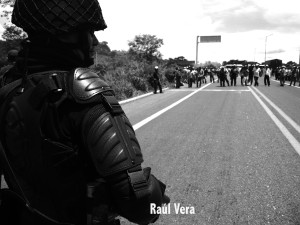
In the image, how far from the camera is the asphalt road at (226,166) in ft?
11.1

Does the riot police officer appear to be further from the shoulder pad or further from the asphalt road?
the asphalt road

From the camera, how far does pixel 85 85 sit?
44.1 inches

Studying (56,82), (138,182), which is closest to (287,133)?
(138,182)

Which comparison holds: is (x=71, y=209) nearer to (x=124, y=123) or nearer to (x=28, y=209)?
(x=28, y=209)

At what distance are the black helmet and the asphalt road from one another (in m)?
2.45

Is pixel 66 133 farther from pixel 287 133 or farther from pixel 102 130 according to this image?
pixel 287 133

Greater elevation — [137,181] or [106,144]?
[106,144]

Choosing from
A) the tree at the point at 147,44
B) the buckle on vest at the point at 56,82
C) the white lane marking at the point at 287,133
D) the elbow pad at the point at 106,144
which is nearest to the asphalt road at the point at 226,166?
the white lane marking at the point at 287,133

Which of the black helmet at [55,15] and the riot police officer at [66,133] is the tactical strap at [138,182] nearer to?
the riot police officer at [66,133]

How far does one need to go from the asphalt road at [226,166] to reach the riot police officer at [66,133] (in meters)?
2.21

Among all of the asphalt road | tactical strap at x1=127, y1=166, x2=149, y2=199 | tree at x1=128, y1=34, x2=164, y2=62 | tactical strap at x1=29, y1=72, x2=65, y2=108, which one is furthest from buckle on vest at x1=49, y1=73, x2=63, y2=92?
tree at x1=128, y1=34, x2=164, y2=62

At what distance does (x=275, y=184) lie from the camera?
419 centimetres

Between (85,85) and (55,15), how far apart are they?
0.32 meters

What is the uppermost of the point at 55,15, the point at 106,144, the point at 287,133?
→ the point at 55,15
